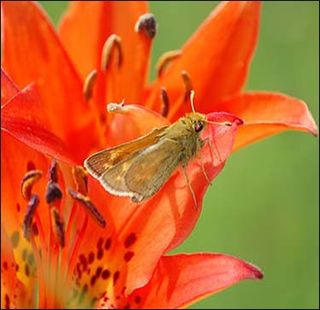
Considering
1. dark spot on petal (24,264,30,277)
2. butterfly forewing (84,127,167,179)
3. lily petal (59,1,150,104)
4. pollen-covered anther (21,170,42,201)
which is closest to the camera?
butterfly forewing (84,127,167,179)

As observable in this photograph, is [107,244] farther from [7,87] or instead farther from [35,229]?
[7,87]

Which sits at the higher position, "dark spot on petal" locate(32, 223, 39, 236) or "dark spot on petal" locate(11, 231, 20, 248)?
"dark spot on petal" locate(32, 223, 39, 236)

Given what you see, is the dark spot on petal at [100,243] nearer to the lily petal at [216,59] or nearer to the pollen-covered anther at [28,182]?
the pollen-covered anther at [28,182]

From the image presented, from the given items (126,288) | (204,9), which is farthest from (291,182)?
(126,288)

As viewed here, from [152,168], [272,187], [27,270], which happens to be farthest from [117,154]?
[272,187]

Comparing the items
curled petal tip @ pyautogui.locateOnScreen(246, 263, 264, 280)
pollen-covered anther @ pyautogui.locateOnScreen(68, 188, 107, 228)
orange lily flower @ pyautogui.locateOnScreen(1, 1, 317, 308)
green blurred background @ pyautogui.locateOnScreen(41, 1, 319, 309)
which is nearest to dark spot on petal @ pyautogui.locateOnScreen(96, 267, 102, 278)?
orange lily flower @ pyautogui.locateOnScreen(1, 1, 317, 308)

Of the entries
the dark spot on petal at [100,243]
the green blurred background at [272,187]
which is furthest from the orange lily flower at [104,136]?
the green blurred background at [272,187]

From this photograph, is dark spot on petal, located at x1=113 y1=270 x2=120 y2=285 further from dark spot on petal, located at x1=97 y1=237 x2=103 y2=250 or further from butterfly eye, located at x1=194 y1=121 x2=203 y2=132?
butterfly eye, located at x1=194 y1=121 x2=203 y2=132
